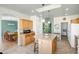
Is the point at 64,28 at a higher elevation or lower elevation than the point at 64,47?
higher

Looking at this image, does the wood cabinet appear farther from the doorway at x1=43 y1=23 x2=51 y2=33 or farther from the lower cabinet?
the doorway at x1=43 y1=23 x2=51 y2=33

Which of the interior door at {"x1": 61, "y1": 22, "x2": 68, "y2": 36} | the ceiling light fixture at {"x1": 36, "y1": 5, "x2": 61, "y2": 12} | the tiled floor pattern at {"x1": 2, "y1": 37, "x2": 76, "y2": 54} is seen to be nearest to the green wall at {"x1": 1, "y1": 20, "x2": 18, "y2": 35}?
the tiled floor pattern at {"x1": 2, "y1": 37, "x2": 76, "y2": 54}

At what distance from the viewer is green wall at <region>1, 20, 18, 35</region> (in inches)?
101

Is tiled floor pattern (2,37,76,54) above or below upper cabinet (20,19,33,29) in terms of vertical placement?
below

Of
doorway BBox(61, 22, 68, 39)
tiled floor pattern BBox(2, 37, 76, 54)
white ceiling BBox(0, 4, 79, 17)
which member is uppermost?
white ceiling BBox(0, 4, 79, 17)

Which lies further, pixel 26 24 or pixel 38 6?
pixel 26 24

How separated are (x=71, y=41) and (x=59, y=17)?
2.48 ft

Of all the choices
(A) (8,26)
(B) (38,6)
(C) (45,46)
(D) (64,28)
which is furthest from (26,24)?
(D) (64,28)

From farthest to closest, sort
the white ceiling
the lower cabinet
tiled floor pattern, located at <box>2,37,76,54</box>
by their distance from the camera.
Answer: the lower cabinet
tiled floor pattern, located at <box>2,37,76,54</box>
the white ceiling

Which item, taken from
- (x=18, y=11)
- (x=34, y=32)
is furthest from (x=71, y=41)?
(x=18, y=11)

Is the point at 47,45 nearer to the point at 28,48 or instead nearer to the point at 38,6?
the point at 28,48

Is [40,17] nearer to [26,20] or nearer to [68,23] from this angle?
[26,20]

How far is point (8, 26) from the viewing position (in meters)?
2.62
